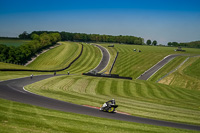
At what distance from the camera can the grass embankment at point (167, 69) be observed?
6905 centimetres

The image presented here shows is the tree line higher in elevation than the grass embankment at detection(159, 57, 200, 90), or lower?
higher

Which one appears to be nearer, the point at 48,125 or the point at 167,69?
the point at 48,125

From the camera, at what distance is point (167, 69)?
76875 millimetres

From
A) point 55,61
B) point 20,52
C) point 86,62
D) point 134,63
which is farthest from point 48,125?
point 20,52

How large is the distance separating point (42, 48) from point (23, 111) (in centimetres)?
13577

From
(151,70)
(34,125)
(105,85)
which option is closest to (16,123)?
(34,125)

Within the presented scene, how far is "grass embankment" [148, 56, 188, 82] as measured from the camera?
6905 centimetres

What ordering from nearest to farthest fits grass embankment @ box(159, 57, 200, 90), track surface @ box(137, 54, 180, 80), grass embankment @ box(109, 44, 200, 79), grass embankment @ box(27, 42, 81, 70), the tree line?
grass embankment @ box(159, 57, 200, 90) → track surface @ box(137, 54, 180, 80) → grass embankment @ box(109, 44, 200, 79) → grass embankment @ box(27, 42, 81, 70) → the tree line

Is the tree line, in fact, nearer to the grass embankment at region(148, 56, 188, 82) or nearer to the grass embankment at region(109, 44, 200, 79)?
the grass embankment at region(109, 44, 200, 79)

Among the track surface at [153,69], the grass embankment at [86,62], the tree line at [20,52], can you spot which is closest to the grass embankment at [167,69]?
the track surface at [153,69]

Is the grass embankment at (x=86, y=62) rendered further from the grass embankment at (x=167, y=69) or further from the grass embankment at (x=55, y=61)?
the grass embankment at (x=167, y=69)

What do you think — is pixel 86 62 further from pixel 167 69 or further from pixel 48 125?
pixel 48 125

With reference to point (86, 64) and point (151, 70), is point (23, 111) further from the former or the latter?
point (86, 64)

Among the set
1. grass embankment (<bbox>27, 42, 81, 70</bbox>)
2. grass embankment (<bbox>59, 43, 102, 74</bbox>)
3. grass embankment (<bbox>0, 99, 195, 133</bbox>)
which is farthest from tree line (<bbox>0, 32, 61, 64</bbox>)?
grass embankment (<bbox>0, 99, 195, 133</bbox>)
